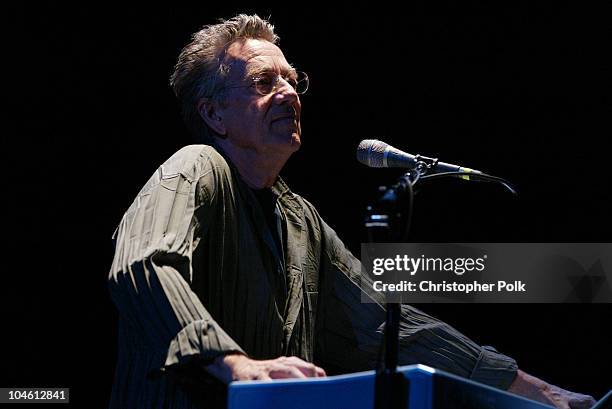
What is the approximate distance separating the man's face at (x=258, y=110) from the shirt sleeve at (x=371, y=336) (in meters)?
0.39

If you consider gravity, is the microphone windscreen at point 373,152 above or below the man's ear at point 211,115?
below

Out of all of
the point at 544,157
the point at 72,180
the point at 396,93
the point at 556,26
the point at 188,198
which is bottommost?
the point at 188,198

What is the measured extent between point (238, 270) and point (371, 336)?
1.88 ft

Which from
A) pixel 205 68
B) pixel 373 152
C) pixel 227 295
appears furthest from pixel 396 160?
pixel 205 68

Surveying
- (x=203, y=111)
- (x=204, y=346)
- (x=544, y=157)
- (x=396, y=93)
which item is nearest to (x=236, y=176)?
(x=203, y=111)

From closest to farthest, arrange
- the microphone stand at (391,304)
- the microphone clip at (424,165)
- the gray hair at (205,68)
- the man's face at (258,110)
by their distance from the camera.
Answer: the microphone stand at (391,304), the microphone clip at (424,165), the man's face at (258,110), the gray hair at (205,68)

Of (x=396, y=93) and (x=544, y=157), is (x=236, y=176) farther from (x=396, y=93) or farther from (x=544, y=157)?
(x=544, y=157)

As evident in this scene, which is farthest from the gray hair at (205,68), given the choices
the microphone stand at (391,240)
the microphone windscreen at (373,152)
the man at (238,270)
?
the microphone stand at (391,240)

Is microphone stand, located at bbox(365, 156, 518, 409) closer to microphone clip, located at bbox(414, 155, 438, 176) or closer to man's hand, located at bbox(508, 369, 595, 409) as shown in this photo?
microphone clip, located at bbox(414, 155, 438, 176)

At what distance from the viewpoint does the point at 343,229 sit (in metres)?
3.65

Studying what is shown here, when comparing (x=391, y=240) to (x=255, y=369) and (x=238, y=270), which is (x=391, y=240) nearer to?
(x=255, y=369)

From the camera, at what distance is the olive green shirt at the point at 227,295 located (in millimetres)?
1915

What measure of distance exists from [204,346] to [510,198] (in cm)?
215

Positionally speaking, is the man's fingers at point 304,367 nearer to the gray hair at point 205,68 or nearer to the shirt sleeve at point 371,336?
the shirt sleeve at point 371,336
